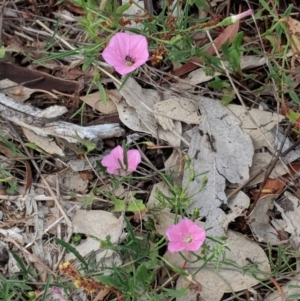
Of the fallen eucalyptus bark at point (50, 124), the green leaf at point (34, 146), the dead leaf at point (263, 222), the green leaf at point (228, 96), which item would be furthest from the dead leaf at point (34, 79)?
the dead leaf at point (263, 222)

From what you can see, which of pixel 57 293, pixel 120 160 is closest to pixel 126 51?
pixel 120 160

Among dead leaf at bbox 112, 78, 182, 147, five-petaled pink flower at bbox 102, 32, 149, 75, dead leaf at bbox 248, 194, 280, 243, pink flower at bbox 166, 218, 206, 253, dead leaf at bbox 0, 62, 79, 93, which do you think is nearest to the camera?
pink flower at bbox 166, 218, 206, 253

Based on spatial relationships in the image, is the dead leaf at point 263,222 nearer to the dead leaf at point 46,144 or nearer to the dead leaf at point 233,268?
the dead leaf at point 233,268

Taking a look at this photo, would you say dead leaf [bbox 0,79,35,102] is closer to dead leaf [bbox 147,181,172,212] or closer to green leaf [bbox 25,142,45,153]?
green leaf [bbox 25,142,45,153]

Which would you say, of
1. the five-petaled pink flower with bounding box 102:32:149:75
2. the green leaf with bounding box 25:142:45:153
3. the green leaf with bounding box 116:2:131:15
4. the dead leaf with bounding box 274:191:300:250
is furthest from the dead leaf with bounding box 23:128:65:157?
the dead leaf with bounding box 274:191:300:250

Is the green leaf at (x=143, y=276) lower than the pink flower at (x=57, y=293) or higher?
higher

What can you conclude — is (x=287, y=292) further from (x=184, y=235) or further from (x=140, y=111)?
(x=140, y=111)
